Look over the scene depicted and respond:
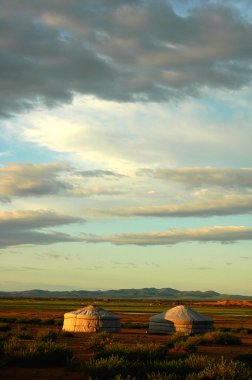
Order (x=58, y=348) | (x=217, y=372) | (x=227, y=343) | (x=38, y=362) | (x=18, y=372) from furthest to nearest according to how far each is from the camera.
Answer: (x=227, y=343)
(x=58, y=348)
(x=38, y=362)
(x=18, y=372)
(x=217, y=372)

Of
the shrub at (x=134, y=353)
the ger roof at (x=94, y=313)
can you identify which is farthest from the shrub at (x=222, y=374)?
the ger roof at (x=94, y=313)

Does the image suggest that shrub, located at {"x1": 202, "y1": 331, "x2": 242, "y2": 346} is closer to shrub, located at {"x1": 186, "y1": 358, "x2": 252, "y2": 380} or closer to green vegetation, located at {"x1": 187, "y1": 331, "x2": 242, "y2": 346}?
green vegetation, located at {"x1": 187, "y1": 331, "x2": 242, "y2": 346}

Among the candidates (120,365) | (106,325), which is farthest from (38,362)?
(106,325)

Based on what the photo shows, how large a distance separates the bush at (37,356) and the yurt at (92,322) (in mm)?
20759

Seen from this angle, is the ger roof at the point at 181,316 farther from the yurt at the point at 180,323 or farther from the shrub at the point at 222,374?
the shrub at the point at 222,374

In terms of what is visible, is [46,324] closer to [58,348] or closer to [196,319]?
[196,319]

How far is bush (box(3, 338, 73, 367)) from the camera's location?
17.4 metres

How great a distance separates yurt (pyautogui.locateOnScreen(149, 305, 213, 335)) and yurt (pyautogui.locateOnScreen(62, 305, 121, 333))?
9.50ft

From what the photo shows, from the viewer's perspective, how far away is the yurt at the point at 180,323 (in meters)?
40.8

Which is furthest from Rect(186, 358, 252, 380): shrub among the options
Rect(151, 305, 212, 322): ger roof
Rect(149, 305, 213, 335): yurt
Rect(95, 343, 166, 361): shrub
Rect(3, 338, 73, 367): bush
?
Rect(151, 305, 212, 322): ger roof

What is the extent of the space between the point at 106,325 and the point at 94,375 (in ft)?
84.2

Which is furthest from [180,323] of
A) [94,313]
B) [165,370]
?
[165,370]

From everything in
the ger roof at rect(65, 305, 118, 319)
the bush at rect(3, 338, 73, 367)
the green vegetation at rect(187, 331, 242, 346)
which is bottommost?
the green vegetation at rect(187, 331, 242, 346)

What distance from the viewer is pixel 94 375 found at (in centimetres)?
1508
